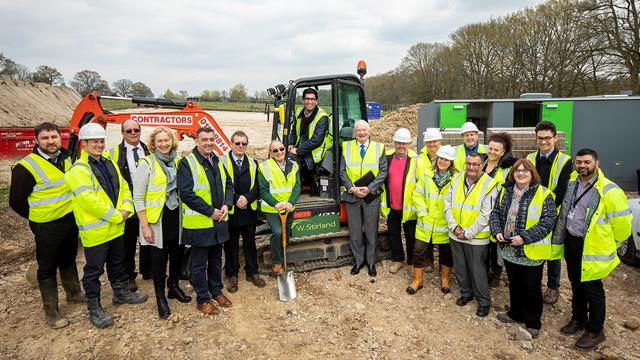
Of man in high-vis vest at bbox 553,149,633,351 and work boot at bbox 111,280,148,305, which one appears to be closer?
man in high-vis vest at bbox 553,149,633,351

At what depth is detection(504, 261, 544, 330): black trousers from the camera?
3.75m

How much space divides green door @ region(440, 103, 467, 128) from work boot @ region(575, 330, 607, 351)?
8.62 m

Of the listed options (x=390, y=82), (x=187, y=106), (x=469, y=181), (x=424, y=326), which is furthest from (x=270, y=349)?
(x=390, y=82)

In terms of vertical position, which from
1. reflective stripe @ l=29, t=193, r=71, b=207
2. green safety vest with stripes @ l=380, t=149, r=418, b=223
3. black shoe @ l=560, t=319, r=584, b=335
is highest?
reflective stripe @ l=29, t=193, r=71, b=207

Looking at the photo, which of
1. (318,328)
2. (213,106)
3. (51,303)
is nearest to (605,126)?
(318,328)

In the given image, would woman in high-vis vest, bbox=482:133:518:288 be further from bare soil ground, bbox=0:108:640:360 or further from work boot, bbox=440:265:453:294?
bare soil ground, bbox=0:108:640:360

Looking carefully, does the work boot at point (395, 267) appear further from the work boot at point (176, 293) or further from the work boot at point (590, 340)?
the work boot at point (176, 293)

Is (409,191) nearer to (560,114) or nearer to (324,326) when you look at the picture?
(324,326)

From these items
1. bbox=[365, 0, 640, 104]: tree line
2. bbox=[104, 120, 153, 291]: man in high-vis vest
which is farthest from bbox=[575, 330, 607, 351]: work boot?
bbox=[365, 0, 640, 104]: tree line

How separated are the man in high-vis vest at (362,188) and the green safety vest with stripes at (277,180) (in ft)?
2.34

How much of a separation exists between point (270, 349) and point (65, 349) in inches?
76.8

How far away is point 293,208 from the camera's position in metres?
4.84

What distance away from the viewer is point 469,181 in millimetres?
4105

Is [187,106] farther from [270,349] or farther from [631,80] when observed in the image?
[631,80]
